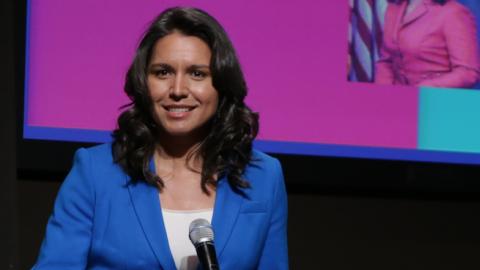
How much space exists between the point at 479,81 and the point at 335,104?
0.50 m

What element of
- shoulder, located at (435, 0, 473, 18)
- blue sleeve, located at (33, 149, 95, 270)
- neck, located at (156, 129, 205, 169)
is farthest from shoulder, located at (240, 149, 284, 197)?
shoulder, located at (435, 0, 473, 18)

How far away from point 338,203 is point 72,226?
150 cm

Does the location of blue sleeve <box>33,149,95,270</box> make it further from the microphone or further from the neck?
the microphone

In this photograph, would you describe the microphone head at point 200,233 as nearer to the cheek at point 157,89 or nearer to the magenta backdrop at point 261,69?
the cheek at point 157,89

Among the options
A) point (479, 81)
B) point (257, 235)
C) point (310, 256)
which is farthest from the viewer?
point (310, 256)

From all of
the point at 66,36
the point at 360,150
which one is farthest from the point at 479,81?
the point at 66,36

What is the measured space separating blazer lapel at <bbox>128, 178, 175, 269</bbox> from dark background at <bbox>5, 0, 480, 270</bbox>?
78 centimetres

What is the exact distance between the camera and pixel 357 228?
296 centimetres

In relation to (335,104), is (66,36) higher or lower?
higher

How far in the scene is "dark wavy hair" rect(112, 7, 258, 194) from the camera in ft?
5.63

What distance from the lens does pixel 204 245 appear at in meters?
1.32

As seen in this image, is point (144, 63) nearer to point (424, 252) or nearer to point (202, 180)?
point (202, 180)

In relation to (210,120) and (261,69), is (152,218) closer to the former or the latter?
(210,120)

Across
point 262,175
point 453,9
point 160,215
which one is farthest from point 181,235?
point 453,9
